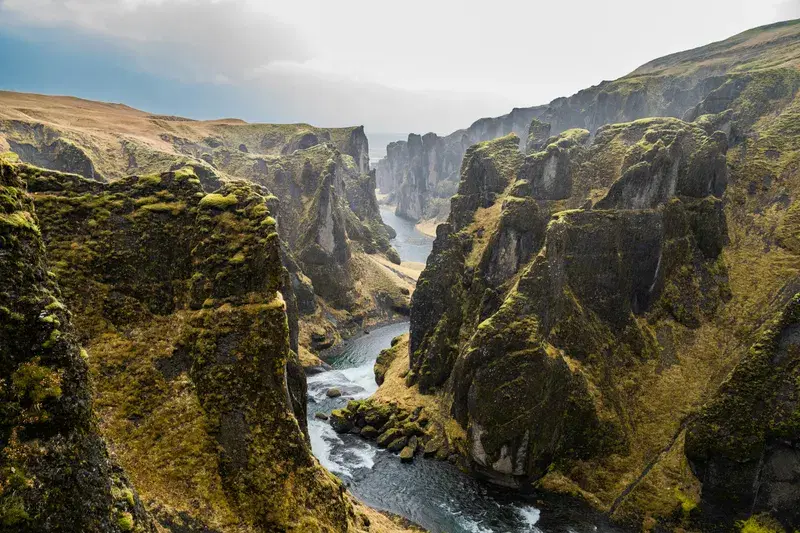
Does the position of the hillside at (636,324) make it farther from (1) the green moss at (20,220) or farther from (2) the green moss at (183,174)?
(1) the green moss at (20,220)

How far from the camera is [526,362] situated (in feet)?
184

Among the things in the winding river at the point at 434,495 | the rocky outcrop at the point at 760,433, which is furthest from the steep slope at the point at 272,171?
the rocky outcrop at the point at 760,433

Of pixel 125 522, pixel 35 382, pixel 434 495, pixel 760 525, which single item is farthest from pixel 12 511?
pixel 760 525

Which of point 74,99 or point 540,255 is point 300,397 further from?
point 74,99

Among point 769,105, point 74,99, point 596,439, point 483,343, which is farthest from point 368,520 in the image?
point 74,99

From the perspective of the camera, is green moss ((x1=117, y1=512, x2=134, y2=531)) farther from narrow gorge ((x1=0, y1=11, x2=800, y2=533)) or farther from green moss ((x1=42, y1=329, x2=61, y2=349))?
green moss ((x1=42, y1=329, x2=61, y2=349))

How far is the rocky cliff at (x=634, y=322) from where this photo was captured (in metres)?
48.2

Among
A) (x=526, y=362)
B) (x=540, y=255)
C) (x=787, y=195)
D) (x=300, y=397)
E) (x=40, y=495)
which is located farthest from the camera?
(x=787, y=195)

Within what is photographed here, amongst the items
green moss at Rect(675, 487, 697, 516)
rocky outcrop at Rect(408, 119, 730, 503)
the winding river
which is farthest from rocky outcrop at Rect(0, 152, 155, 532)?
green moss at Rect(675, 487, 697, 516)

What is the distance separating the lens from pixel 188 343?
96.7 ft

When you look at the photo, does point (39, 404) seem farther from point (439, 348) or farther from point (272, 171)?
point (272, 171)

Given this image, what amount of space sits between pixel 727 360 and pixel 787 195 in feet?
98.0

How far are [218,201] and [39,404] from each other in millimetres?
21138

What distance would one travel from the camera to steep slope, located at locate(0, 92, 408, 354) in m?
109
